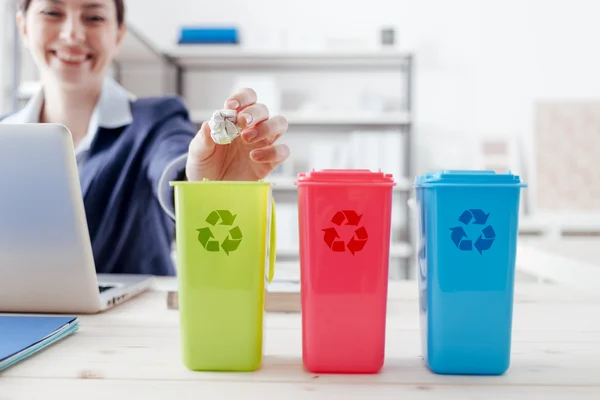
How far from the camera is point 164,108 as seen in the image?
141cm

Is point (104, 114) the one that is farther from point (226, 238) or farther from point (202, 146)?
point (226, 238)

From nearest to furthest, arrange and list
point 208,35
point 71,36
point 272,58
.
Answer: point 71,36, point 208,35, point 272,58

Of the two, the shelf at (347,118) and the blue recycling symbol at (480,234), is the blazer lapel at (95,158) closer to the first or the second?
the blue recycling symbol at (480,234)

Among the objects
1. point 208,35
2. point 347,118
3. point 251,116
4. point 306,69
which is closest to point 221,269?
point 251,116

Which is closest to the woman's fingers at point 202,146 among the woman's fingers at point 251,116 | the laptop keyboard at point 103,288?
the woman's fingers at point 251,116

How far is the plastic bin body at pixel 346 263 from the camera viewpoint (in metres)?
0.52

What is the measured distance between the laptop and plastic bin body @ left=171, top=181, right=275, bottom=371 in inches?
8.7

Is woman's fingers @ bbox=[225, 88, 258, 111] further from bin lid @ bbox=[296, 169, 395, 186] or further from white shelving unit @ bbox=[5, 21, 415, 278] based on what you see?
white shelving unit @ bbox=[5, 21, 415, 278]

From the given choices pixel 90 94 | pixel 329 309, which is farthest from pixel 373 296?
pixel 90 94

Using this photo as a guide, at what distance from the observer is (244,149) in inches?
37.4

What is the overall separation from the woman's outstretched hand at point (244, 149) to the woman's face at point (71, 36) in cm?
67

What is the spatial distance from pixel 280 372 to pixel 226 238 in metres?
0.15

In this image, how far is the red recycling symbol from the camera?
1.72 feet

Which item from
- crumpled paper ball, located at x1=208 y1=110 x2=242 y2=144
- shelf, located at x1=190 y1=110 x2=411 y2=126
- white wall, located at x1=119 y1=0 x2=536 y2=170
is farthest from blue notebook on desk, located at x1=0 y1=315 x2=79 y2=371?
white wall, located at x1=119 y1=0 x2=536 y2=170
